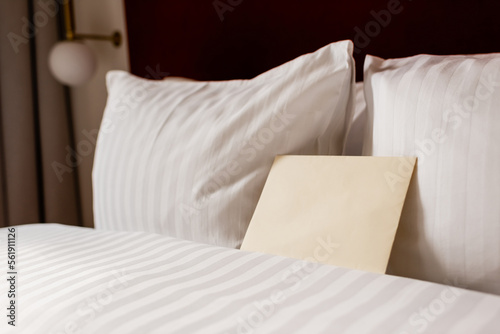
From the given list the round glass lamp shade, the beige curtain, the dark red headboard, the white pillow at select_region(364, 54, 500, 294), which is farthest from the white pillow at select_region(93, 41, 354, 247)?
the beige curtain

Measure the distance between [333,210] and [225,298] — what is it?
266mm

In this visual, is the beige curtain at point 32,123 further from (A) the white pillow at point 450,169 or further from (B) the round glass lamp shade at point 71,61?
(A) the white pillow at point 450,169

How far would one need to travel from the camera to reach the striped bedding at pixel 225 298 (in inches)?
21.6

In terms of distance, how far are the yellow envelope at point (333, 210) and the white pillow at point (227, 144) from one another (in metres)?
0.07

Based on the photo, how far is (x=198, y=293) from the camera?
657 millimetres

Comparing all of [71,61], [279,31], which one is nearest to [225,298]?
[279,31]

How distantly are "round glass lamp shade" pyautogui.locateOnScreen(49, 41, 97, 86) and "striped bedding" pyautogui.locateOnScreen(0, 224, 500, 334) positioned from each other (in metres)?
1.51

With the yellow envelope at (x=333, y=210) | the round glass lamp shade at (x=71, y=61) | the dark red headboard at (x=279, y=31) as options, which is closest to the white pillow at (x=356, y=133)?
the yellow envelope at (x=333, y=210)

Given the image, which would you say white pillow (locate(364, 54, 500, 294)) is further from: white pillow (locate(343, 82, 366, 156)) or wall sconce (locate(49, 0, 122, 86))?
wall sconce (locate(49, 0, 122, 86))

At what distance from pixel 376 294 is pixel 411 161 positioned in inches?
9.8

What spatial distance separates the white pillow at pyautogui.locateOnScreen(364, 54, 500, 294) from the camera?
70 cm

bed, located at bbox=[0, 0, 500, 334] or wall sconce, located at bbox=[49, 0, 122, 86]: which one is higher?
wall sconce, located at bbox=[49, 0, 122, 86]

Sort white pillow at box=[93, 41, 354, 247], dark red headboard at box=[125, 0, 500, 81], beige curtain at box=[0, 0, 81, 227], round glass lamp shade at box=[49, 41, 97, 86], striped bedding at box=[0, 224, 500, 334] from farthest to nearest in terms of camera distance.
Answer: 1. beige curtain at box=[0, 0, 81, 227]
2. round glass lamp shade at box=[49, 41, 97, 86]
3. dark red headboard at box=[125, 0, 500, 81]
4. white pillow at box=[93, 41, 354, 247]
5. striped bedding at box=[0, 224, 500, 334]

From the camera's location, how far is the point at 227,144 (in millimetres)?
1041
